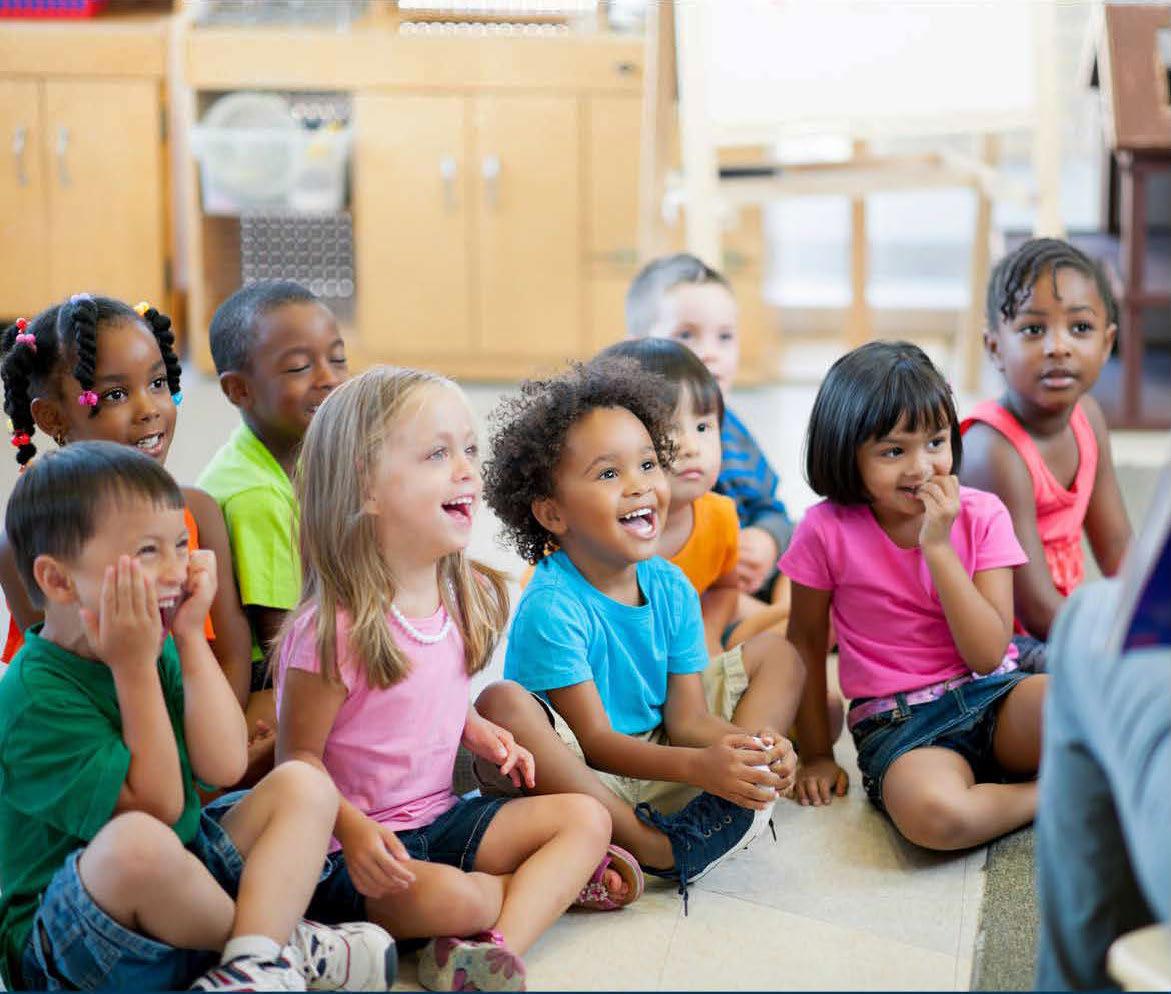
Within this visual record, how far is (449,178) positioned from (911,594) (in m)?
2.37

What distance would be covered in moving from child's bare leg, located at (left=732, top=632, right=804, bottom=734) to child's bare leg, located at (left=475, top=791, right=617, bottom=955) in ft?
0.93

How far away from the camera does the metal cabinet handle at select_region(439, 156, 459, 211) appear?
389 centimetres

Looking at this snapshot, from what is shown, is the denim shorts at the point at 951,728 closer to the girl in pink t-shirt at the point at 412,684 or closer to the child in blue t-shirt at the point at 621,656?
the child in blue t-shirt at the point at 621,656

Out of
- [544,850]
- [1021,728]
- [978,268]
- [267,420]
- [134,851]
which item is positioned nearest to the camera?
[134,851]

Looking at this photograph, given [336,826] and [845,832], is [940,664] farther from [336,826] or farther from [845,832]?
[336,826]

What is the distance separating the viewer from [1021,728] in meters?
1.72

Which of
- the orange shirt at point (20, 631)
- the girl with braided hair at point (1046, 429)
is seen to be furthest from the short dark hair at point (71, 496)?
→ the girl with braided hair at point (1046, 429)

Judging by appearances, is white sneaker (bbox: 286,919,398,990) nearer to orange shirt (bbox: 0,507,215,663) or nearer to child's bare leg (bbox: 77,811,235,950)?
child's bare leg (bbox: 77,811,235,950)

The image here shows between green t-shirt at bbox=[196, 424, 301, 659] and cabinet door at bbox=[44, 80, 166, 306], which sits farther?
cabinet door at bbox=[44, 80, 166, 306]

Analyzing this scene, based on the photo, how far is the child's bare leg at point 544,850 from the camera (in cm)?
147

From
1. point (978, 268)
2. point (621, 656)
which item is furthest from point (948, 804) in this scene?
point (978, 268)

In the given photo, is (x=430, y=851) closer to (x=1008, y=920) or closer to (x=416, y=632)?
(x=416, y=632)

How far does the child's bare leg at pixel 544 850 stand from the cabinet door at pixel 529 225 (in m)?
2.52

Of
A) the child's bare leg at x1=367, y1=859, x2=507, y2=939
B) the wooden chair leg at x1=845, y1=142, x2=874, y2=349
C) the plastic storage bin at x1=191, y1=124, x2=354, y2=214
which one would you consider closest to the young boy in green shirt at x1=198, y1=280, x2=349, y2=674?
the child's bare leg at x1=367, y1=859, x2=507, y2=939
